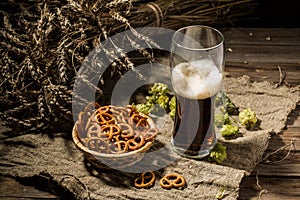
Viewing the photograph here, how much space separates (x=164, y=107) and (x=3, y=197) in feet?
2.04

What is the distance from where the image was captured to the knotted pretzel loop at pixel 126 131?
158 centimetres

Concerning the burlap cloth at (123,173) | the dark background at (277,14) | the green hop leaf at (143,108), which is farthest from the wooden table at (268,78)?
the green hop leaf at (143,108)

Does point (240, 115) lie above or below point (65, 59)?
below

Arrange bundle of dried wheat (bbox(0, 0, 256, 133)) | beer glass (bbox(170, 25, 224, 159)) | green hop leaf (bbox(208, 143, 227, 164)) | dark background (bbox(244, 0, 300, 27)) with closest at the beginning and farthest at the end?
1. beer glass (bbox(170, 25, 224, 159))
2. green hop leaf (bbox(208, 143, 227, 164))
3. bundle of dried wheat (bbox(0, 0, 256, 133))
4. dark background (bbox(244, 0, 300, 27))

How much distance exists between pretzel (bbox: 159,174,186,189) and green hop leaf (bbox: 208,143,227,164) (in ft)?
0.40

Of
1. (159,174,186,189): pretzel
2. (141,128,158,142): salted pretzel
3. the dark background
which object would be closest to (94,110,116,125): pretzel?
(141,128,158,142): salted pretzel

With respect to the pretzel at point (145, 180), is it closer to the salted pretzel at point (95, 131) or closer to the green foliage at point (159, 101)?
the salted pretzel at point (95, 131)

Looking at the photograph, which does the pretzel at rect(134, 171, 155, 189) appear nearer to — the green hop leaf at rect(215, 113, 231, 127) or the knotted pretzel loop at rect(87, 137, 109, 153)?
the knotted pretzel loop at rect(87, 137, 109, 153)

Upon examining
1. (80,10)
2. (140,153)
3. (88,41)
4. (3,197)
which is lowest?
(3,197)

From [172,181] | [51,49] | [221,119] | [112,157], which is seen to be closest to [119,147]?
[112,157]

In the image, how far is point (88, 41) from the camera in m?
1.97

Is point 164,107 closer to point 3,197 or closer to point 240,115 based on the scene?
point 240,115

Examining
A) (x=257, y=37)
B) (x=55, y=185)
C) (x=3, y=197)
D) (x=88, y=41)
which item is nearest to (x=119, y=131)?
(x=55, y=185)

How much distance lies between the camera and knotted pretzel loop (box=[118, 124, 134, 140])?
5.18ft
